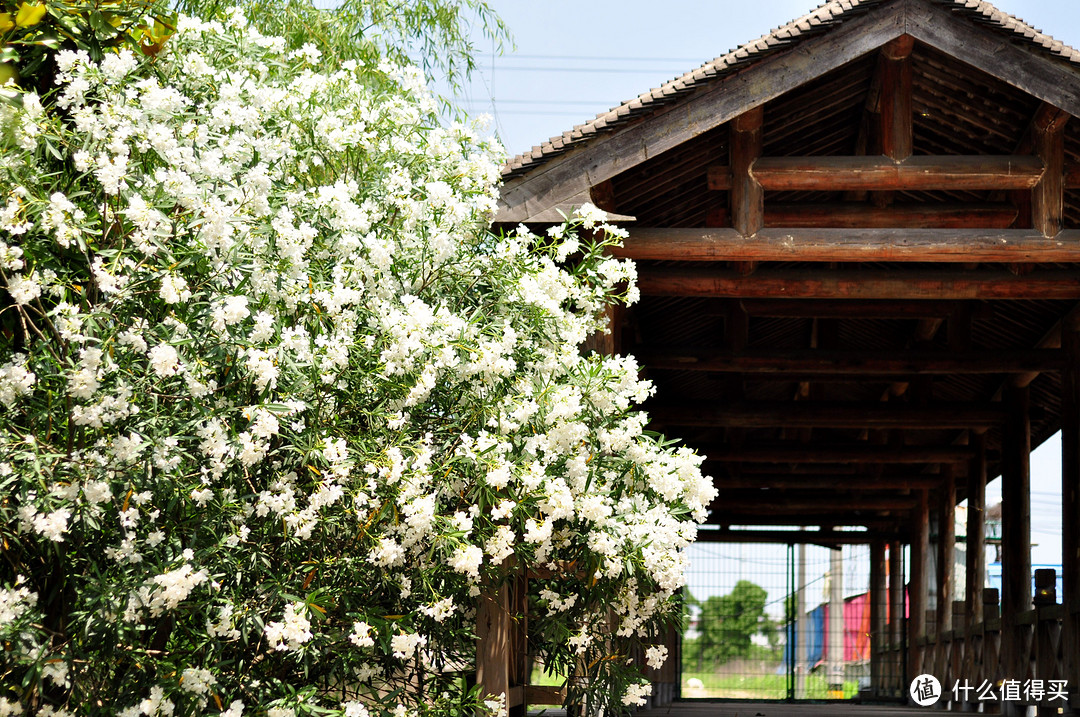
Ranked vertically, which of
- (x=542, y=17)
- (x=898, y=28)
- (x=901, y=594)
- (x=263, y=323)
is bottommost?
(x=901, y=594)

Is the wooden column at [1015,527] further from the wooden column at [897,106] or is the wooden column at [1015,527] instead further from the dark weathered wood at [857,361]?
the wooden column at [897,106]

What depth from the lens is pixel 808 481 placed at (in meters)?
16.5

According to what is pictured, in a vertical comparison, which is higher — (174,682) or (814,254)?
(814,254)

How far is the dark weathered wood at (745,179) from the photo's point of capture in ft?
23.0

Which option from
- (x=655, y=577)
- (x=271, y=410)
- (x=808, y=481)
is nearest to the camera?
(x=271, y=410)

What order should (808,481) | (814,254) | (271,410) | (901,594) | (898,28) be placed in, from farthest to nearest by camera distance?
(901,594) < (808,481) < (814,254) < (898,28) < (271,410)

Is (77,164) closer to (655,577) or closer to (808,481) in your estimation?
(655,577)

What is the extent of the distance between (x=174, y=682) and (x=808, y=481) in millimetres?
13305

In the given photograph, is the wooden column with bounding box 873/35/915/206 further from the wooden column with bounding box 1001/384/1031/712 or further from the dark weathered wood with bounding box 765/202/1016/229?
the wooden column with bounding box 1001/384/1031/712

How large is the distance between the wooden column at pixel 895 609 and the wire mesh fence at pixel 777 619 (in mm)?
602

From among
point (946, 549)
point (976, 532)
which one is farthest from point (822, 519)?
point (976, 532)

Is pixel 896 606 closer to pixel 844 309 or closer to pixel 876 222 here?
pixel 844 309

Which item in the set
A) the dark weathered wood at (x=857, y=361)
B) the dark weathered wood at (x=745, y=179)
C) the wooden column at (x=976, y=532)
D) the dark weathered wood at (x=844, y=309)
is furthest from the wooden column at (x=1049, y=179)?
the wooden column at (x=976, y=532)

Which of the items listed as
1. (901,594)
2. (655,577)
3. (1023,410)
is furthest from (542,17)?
(655,577)
